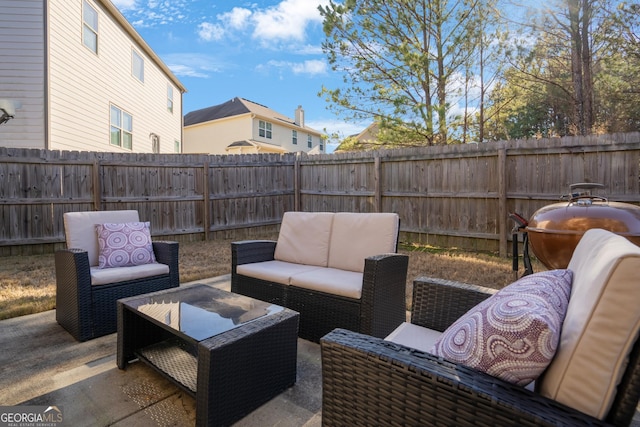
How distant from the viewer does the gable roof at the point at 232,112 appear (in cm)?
1908

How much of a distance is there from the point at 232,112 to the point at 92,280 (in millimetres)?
17695

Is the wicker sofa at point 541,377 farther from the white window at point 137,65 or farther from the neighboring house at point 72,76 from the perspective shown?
the white window at point 137,65

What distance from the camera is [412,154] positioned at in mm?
6715

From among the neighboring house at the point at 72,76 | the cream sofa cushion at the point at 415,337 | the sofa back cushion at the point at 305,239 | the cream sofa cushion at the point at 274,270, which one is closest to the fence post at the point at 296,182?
the sofa back cushion at the point at 305,239

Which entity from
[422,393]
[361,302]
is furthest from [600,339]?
[361,302]

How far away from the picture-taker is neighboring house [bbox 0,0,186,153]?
713 centimetres

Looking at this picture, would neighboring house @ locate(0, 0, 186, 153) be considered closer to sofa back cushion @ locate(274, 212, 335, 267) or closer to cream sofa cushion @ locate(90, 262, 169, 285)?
cream sofa cushion @ locate(90, 262, 169, 285)

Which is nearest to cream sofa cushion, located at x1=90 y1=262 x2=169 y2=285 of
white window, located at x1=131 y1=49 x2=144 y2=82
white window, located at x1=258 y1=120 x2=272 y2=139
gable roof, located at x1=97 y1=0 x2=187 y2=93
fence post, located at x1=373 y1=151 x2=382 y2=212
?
fence post, located at x1=373 y1=151 x2=382 y2=212

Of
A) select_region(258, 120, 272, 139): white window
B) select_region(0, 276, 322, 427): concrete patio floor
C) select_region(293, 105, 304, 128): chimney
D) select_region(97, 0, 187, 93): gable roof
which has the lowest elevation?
select_region(0, 276, 322, 427): concrete patio floor

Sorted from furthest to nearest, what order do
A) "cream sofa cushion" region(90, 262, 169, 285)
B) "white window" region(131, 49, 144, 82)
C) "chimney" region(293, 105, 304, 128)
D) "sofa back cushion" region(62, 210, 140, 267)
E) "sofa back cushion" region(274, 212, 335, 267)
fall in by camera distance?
"chimney" region(293, 105, 304, 128) < "white window" region(131, 49, 144, 82) < "sofa back cushion" region(274, 212, 335, 267) < "sofa back cushion" region(62, 210, 140, 267) < "cream sofa cushion" region(90, 262, 169, 285)

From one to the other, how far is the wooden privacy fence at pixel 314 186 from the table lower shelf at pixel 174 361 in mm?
5069

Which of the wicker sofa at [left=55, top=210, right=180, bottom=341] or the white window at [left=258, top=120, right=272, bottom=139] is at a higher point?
the white window at [left=258, top=120, right=272, bottom=139]

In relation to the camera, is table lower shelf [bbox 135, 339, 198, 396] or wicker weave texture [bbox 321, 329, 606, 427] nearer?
wicker weave texture [bbox 321, 329, 606, 427]

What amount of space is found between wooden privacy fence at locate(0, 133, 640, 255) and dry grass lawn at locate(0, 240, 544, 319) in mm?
611
